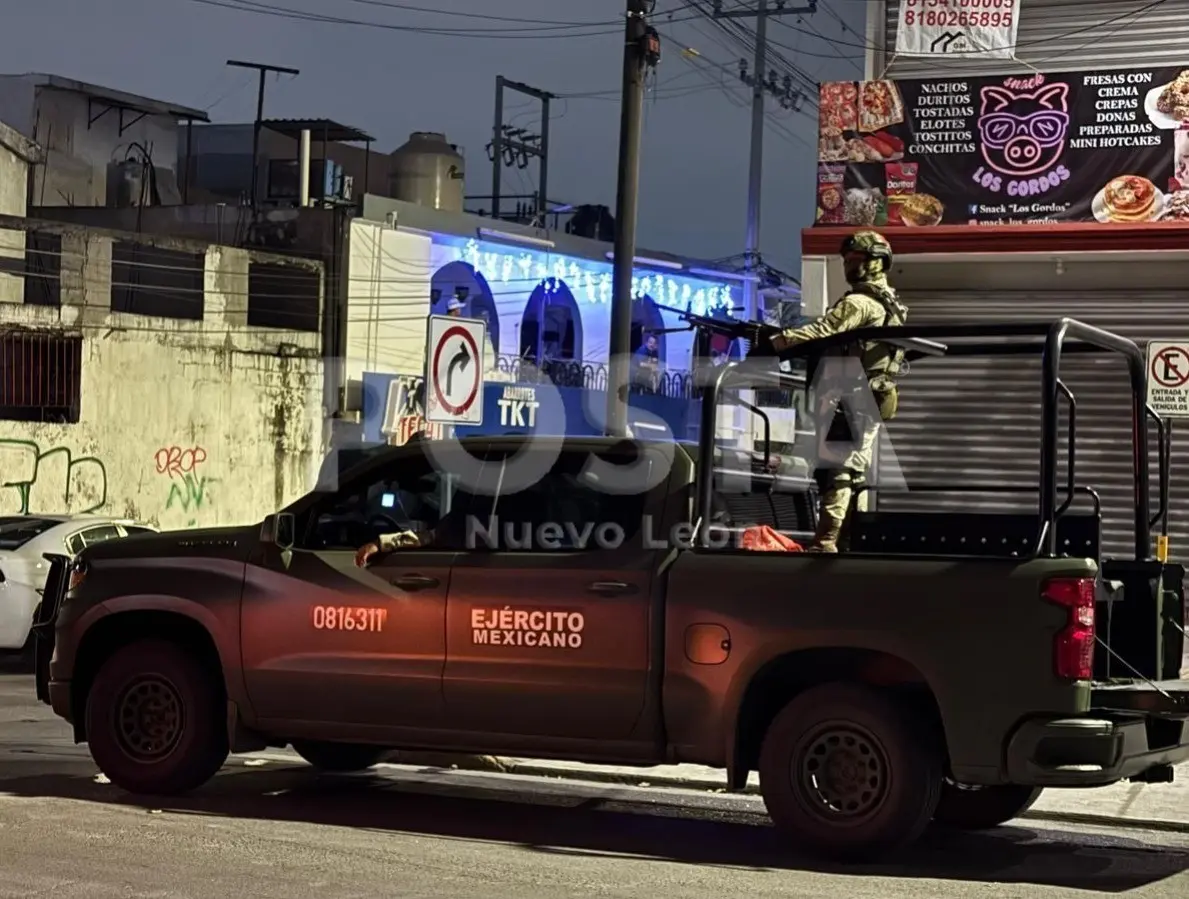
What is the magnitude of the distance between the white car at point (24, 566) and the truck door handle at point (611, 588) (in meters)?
8.90

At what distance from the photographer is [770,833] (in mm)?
8578

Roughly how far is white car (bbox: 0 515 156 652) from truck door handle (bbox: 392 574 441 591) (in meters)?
8.10

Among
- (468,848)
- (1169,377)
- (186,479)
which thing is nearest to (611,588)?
(468,848)

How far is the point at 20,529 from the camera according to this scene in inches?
667

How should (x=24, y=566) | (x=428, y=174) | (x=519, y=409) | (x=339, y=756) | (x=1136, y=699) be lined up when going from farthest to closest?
(x=428, y=174), (x=519, y=409), (x=24, y=566), (x=339, y=756), (x=1136, y=699)

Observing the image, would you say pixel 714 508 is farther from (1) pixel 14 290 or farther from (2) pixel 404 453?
(1) pixel 14 290

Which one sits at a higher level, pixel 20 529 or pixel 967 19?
pixel 967 19

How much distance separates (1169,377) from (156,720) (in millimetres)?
7511

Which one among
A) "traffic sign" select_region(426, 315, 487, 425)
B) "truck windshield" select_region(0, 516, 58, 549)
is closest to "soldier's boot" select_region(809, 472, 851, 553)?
"traffic sign" select_region(426, 315, 487, 425)

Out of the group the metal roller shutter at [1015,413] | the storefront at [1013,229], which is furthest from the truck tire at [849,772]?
the metal roller shutter at [1015,413]

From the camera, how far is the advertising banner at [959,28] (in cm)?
1653

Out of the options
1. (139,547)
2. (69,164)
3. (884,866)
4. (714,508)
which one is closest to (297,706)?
(139,547)

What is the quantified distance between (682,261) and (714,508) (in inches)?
1345

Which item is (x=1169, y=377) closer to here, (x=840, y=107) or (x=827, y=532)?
(x=840, y=107)
